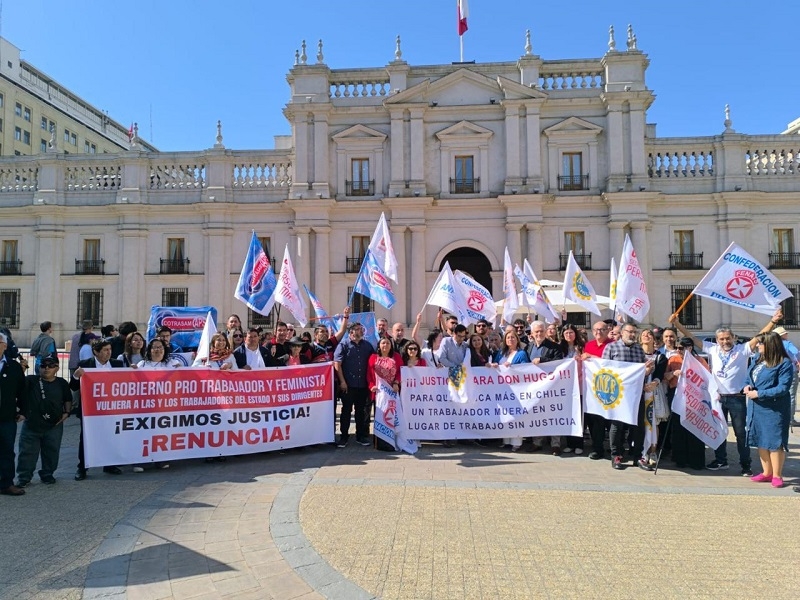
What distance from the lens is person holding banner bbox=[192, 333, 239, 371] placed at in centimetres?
812

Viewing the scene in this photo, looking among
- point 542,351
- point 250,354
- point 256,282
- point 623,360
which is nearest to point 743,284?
point 623,360

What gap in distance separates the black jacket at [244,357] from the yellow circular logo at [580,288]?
820 cm

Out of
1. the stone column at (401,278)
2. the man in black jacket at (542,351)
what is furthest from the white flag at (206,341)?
the stone column at (401,278)

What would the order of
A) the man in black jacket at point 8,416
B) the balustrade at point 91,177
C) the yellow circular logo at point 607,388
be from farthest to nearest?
the balustrade at point 91,177 → the yellow circular logo at point 607,388 → the man in black jacket at point 8,416

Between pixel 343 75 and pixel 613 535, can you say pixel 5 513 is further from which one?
pixel 343 75

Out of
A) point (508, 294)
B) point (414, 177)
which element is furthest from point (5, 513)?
point (414, 177)

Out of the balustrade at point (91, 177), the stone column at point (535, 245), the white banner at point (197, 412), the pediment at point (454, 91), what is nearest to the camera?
the white banner at point (197, 412)

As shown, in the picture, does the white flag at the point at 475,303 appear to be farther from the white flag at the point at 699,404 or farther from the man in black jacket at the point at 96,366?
the man in black jacket at the point at 96,366

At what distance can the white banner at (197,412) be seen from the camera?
7133 mm

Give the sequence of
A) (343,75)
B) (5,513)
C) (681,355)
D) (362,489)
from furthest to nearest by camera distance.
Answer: (343,75)
(681,355)
(362,489)
(5,513)

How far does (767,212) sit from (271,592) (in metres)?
29.2

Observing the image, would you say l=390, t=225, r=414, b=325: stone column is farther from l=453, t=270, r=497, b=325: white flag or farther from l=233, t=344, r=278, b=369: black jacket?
l=233, t=344, r=278, b=369: black jacket

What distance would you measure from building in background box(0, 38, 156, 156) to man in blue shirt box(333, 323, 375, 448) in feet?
168

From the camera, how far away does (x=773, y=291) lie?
8.07m
